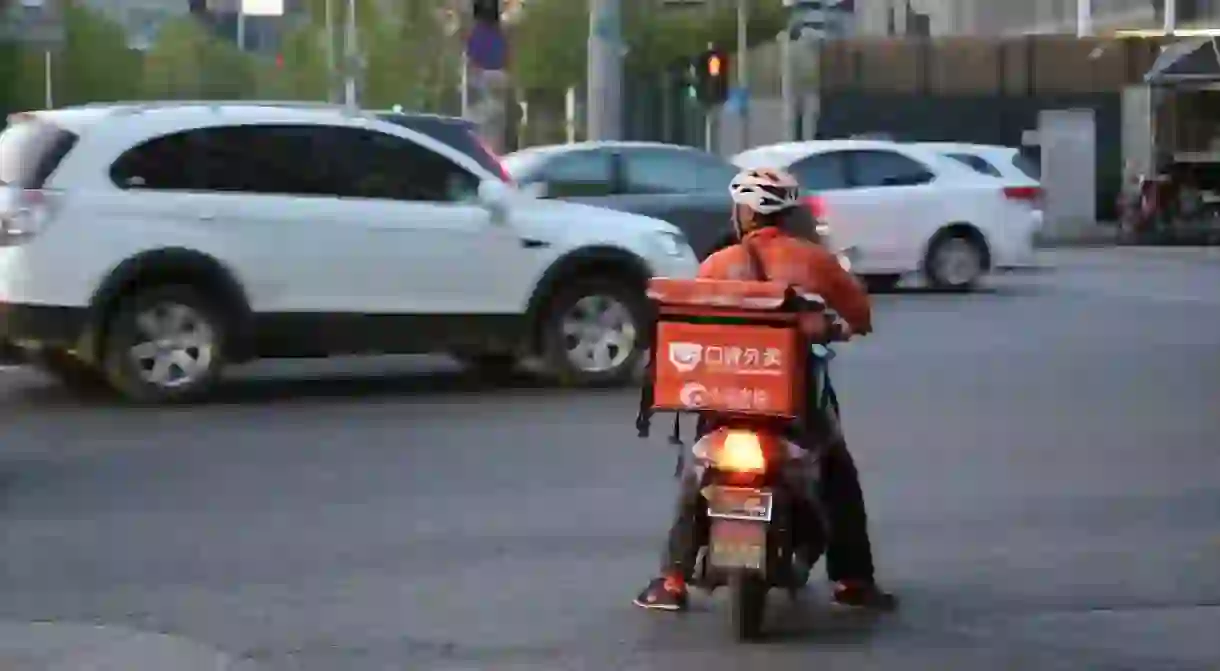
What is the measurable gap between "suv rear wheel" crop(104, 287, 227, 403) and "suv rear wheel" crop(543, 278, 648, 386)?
213 cm

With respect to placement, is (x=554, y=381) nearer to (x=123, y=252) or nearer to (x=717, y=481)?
(x=123, y=252)

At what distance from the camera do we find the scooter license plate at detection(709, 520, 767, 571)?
6.89m

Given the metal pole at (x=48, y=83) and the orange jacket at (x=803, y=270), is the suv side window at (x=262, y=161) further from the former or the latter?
the metal pole at (x=48, y=83)

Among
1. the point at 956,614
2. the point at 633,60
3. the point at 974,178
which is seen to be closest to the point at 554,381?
the point at 956,614

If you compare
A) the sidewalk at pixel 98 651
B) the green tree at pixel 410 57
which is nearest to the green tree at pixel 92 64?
the green tree at pixel 410 57

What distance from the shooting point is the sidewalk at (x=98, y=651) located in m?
6.85

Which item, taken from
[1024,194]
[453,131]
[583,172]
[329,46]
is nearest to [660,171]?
[583,172]

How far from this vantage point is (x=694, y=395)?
278 inches

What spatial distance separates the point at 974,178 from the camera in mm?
23344

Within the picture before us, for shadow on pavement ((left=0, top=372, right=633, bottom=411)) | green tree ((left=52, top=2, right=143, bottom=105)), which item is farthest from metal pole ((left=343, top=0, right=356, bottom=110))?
shadow on pavement ((left=0, top=372, right=633, bottom=411))

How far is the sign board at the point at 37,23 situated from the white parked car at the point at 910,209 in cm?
748

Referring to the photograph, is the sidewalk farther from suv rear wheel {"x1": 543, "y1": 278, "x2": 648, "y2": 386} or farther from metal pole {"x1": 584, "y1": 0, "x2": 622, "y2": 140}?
metal pole {"x1": 584, "y1": 0, "x2": 622, "y2": 140}

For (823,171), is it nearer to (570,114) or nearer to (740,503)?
(740,503)

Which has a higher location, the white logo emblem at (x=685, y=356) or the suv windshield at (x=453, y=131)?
the suv windshield at (x=453, y=131)
